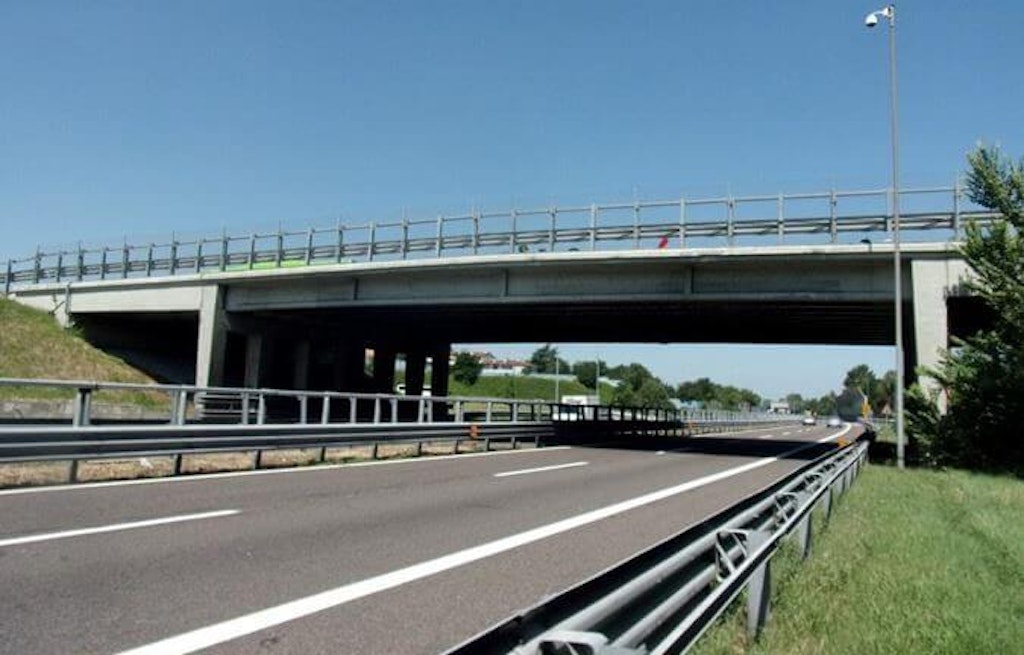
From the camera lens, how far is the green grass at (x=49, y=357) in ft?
119

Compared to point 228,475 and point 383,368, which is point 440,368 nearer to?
point 383,368

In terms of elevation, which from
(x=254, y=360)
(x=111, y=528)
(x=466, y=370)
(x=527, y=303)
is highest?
(x=466, y=370)

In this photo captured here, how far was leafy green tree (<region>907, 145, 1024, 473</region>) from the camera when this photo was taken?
69.6 feet

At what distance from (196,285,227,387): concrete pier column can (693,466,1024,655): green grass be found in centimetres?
3253

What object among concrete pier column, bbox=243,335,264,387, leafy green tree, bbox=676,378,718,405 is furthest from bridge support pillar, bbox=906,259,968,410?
leafy green tree, bbox=676,378,718,405

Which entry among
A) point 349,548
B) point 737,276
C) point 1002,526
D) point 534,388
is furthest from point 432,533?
point 534,388

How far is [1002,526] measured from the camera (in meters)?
10.6

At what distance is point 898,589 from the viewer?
21.4ft

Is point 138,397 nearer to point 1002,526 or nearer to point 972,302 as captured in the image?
point 972,302

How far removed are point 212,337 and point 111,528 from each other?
32.2 m

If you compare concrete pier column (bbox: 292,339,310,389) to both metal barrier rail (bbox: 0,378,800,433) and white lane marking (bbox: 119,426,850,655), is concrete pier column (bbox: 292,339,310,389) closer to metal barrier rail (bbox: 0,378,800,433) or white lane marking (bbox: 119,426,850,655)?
metal barrier rail (bbox: 0,378,800,433)

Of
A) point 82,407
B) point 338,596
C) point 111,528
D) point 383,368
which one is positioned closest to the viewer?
point 338,596

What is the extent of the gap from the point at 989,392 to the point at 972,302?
16.0ft

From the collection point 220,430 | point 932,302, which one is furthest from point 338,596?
point 932,302
